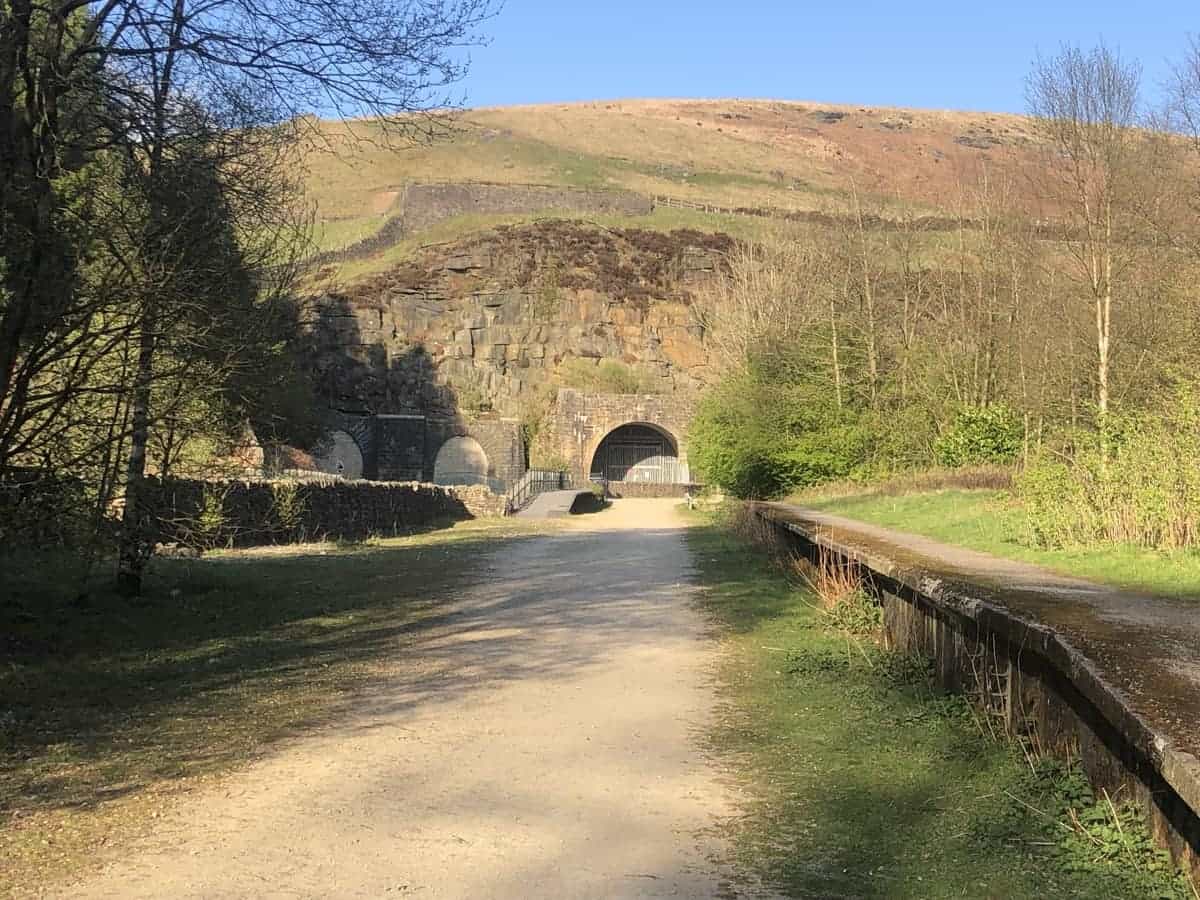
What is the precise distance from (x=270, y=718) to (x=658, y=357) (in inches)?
2231

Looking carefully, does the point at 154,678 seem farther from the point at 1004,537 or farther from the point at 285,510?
the point at 285,510

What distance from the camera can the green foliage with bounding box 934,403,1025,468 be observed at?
22.6 metres

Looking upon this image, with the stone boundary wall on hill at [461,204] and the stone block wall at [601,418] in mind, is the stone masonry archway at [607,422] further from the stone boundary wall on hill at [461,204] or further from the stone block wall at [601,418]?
the stone boundary wall on hill at [461,204]

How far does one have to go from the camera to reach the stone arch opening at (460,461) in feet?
187

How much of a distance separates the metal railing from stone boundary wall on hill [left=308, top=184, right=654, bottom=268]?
23.7 m

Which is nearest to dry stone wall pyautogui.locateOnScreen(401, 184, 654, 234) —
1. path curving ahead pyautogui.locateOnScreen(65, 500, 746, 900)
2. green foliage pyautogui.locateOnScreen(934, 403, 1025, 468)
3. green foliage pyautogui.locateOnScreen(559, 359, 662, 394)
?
green foliage pyautogui.locateOnScreen(559, 359, 662, 394)

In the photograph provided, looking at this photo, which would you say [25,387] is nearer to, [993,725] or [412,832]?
[412,832]

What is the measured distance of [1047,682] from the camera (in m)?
5.40

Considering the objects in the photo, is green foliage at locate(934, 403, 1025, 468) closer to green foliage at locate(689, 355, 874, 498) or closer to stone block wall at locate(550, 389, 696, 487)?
green foliage at locate(689, 355, 874, 498)

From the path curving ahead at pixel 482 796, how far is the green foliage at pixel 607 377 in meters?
50.4

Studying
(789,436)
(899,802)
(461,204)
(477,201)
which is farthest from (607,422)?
(899,802)

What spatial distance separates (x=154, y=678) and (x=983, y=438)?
61.3 ft

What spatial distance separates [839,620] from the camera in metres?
10.7

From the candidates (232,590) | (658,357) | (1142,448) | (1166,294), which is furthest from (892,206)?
(658,357)
